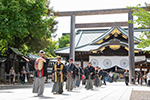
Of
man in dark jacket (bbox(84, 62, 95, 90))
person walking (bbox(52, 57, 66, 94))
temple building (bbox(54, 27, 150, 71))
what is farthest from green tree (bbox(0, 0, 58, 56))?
temple building (bbox(54, 27, 150, 71))

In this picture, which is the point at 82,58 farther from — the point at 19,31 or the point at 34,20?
the point at 19,31

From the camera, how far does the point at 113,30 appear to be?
2823cm

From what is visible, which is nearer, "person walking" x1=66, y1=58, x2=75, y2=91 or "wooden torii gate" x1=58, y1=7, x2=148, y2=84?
"person walking" x1=66, y1=58, x2=75, y2=91

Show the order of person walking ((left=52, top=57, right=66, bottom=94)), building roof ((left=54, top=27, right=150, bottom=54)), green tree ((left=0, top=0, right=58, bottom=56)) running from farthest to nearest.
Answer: building roof ((left=54, top=27, right=150, bottom=54)) → green tree ((left=0, top=0, right=58, bottom=56)) → person walking ((left=52, top=57, right=66, bottom=94))

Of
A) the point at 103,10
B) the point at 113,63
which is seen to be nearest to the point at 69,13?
the point at 103,10

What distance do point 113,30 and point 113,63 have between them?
13.5ft

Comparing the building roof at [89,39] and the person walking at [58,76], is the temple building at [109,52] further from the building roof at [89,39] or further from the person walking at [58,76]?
the person walking at [58,76]

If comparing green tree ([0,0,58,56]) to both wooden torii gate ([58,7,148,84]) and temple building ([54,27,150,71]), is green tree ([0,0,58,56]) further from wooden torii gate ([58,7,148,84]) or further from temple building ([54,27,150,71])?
temple building ([54,27,150,71])

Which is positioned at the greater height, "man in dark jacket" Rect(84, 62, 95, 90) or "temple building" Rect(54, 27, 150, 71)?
"temple building" Rect(54, 27, 150, 71)

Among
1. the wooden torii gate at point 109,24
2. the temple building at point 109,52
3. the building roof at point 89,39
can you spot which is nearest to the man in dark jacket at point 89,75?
the wooden torii gate at point 109,24

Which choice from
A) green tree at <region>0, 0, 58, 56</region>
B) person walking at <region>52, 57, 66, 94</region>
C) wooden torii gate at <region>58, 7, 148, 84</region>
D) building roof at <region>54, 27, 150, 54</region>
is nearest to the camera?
person walking at <region>52, 57, 66, 94</region>

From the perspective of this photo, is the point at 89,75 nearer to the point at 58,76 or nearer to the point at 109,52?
the point at 58,76

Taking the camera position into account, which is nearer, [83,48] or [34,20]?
[34,20]

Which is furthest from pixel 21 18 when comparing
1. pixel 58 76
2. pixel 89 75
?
pixel 58 76
